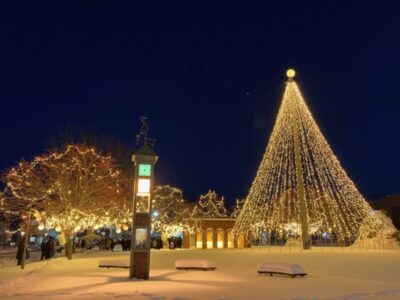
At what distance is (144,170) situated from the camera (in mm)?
16562

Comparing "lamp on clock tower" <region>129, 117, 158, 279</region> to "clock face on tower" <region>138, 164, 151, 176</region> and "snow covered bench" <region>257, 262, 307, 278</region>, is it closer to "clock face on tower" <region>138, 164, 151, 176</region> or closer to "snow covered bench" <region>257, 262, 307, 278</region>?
"clock face on tower" <region>138, 164, 151, 176</region>

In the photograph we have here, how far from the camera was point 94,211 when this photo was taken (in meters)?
30.9

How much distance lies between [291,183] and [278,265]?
1665 centimetres

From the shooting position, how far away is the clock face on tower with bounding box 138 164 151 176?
16.5m

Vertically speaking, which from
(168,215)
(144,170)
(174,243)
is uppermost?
(168,215)

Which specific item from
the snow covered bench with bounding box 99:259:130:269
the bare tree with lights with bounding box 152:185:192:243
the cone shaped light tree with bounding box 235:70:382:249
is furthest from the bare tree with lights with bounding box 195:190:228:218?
the snow covered bench with bounding box 99:259:130:269

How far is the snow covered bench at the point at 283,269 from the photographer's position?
1549 centimetres

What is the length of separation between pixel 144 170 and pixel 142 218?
1790mm

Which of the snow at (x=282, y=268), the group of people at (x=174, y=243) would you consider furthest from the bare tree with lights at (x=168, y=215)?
the snow at (x=282, y=268)

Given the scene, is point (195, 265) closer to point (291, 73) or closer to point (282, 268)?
point (282, 268)

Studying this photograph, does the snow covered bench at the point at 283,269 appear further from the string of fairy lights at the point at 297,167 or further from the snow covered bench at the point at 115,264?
the string of fairy lights at the point at 297,167

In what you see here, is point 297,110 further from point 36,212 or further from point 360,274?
point 36,212

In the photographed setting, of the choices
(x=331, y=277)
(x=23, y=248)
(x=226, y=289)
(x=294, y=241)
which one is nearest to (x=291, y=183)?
(x=294, y=241)

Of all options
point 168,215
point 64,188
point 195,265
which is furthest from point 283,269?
point 168,215
